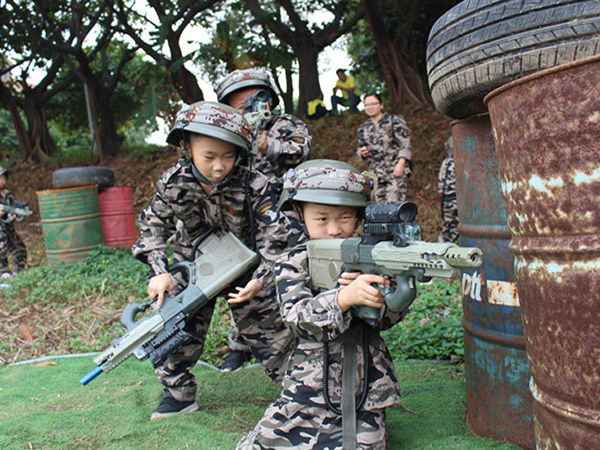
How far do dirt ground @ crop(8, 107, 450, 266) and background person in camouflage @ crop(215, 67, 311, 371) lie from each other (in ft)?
15.8

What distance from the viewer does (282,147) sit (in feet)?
12.1

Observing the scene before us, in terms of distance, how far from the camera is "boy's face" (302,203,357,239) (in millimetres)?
2324

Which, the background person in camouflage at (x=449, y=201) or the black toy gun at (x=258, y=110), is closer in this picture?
the black toy gun at (x=258, y=110)

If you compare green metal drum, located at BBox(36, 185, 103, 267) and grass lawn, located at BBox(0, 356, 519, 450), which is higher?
green metal drum, located at BBox(36, 185, 103, 267)

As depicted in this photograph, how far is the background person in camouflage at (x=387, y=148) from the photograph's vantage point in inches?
301

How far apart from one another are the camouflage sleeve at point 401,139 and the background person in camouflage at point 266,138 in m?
4.00

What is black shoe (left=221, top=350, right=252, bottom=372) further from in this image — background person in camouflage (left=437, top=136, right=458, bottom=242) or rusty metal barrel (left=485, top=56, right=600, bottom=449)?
background person in camouflage (left=437, top=136, right=458, bottom=242)

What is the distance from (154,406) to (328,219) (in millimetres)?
1506

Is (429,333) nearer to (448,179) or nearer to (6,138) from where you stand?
(448,179)

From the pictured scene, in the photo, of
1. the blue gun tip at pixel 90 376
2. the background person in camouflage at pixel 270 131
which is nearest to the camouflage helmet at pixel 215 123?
the background person in camouflage at pixel 270 131

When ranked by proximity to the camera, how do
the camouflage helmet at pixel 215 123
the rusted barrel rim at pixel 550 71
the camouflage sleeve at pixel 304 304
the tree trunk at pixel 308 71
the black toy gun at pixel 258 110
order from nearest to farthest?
the rusted barrel rim at pixel 550 71
the camouflage sleeve at pixel 304 304
the camouflage helmet at pixel 215 123
the black toy gun at pixel 258 110
the tree trunk at pixel 308 71

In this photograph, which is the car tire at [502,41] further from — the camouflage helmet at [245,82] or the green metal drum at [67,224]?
the green metal drum at [67,224]

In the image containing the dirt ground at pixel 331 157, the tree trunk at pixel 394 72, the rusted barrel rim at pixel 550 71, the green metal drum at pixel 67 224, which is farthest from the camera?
the tree trunk at pixel 394 72

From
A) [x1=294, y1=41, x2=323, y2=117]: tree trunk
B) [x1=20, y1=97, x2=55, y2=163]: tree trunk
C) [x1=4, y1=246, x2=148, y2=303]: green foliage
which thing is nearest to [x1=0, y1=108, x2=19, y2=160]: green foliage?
[x1=20, y1=97, x2=55, y2=163]: tree trunk
